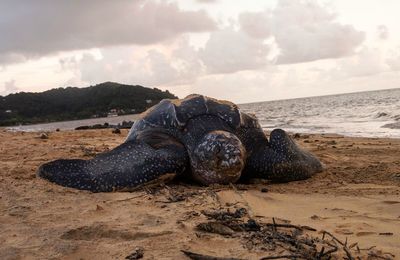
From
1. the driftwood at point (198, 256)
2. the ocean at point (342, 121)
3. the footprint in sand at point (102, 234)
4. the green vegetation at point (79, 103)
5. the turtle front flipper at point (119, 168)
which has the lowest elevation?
the ocean at point (342, 121)

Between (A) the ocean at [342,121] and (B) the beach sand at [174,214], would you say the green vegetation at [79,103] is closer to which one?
(A) the ocean at [342,121]

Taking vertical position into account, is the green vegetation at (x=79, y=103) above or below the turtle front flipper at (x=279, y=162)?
above

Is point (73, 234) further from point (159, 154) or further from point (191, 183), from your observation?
point (191, 183)

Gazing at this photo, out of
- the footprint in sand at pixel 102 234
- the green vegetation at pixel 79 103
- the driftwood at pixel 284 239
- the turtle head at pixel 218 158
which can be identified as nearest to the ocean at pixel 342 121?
the turtle head at pixel 218 158

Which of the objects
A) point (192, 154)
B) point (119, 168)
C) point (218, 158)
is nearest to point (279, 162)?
point (218, 158)

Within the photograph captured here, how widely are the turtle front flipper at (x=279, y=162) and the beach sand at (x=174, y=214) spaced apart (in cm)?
13

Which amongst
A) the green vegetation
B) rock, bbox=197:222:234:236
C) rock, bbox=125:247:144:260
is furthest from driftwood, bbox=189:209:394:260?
the green vegetation

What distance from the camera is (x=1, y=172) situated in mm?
4348

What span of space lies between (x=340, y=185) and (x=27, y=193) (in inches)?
103

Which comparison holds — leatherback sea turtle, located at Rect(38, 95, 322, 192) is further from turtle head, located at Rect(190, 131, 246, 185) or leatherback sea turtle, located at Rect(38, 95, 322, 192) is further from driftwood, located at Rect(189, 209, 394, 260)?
driftwood, located at Rect(189, 209, 394, 260)

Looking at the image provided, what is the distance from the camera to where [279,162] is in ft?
13.3

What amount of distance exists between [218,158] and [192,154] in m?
0.29

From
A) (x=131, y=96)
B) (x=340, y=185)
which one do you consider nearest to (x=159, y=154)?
(x=340, y=185)

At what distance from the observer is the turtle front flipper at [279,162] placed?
4.06 m
